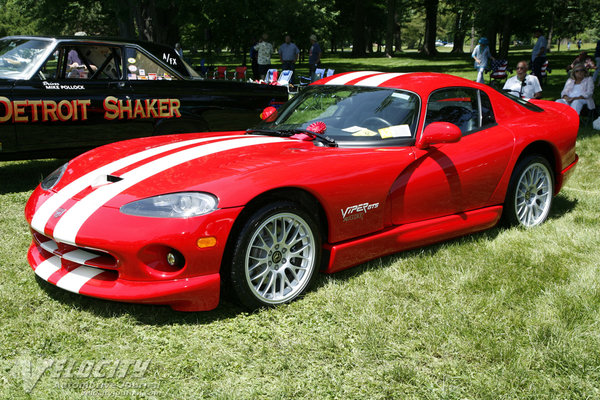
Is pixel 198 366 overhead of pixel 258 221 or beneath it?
beneath

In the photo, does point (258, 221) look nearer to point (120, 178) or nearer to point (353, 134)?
point (120, 178)

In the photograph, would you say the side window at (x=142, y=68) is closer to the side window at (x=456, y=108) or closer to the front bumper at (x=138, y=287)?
the side window at (x=456, y=108)

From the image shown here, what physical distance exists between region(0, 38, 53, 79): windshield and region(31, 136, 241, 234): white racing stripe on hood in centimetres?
281

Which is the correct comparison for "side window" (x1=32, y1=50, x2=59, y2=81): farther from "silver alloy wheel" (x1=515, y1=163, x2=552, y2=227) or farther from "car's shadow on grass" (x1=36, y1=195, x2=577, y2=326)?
"silver alloy wheel" (x1=515, y1=163, x2=552, y2=227)

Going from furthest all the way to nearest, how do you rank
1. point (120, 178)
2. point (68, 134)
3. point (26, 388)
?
point (68, 134), point (120, 178), point (26, 388)

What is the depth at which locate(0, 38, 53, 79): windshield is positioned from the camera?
19.0ft

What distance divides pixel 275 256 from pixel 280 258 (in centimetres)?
5

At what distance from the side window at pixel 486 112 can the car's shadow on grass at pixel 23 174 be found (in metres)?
4.58

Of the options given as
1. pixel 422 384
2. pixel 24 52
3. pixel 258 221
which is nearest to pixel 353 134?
pixel 258 221

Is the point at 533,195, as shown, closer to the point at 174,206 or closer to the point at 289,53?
the point at 174,206

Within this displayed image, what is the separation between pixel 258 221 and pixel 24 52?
4.31 m

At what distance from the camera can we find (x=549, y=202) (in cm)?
513

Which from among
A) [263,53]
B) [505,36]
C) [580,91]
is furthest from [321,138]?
[505,36]

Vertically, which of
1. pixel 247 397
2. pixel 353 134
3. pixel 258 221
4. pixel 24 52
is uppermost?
pixel 24 52
